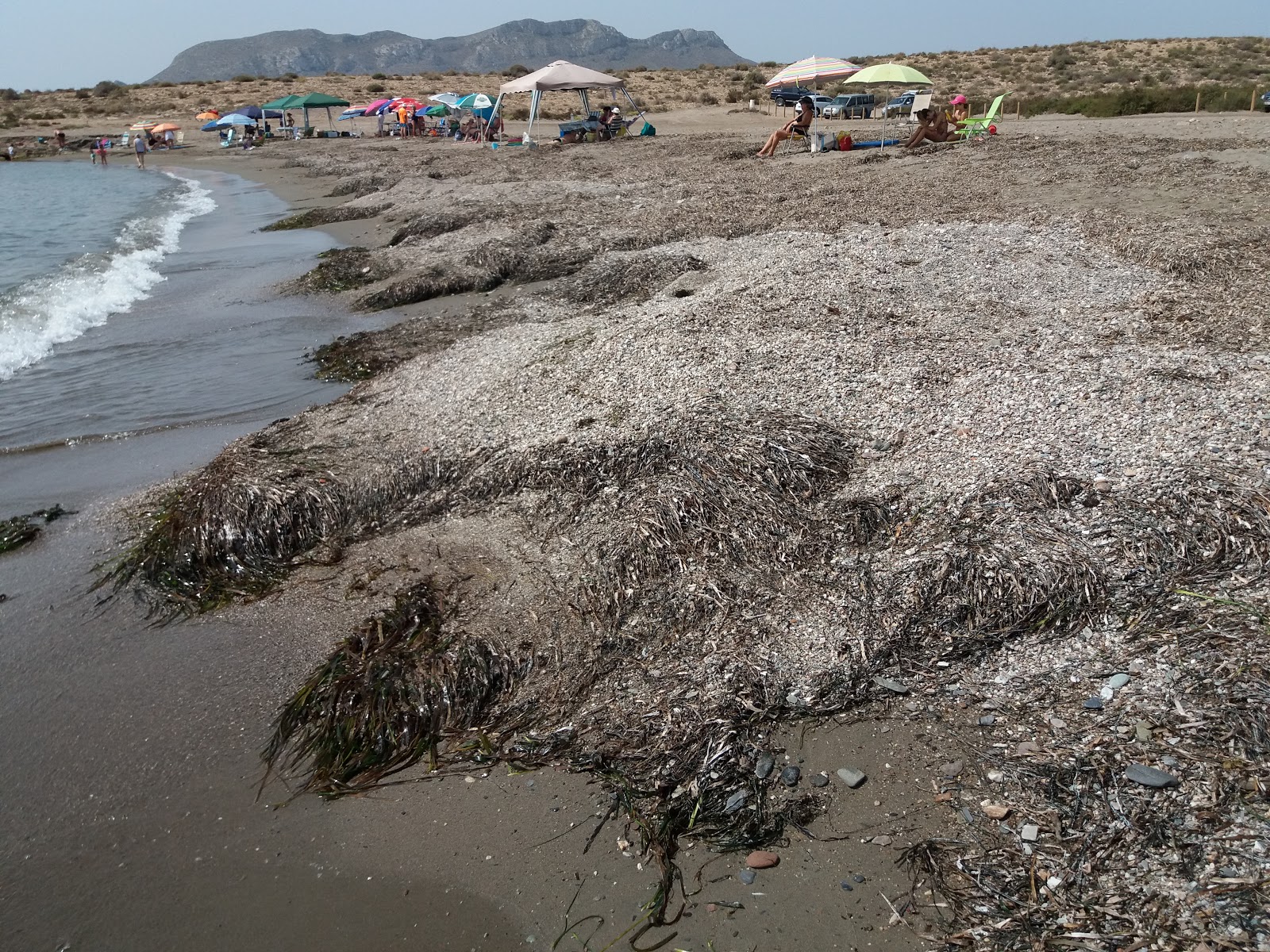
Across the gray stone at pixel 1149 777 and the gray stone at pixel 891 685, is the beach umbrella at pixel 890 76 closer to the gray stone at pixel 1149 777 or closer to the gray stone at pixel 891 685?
the gray stone at pixel 891 685

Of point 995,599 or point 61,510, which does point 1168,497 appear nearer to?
point 995,599

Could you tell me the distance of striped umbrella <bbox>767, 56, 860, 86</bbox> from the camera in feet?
74.7

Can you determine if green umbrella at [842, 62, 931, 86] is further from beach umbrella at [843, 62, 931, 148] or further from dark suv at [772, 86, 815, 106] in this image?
dark suv at [772, 86, 815, 106]

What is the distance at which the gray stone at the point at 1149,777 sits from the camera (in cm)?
312

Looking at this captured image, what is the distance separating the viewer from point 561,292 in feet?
35.9

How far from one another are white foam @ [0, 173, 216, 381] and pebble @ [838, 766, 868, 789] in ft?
34.6

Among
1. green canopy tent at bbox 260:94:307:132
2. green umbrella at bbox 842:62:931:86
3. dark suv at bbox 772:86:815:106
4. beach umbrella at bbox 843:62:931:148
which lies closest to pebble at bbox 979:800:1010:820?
beach umbrella at bbox 843:62:931:148

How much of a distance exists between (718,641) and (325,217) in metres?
18.3

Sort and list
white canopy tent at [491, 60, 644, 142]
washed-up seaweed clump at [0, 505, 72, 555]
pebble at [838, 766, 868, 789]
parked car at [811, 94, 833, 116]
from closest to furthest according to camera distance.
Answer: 1. pebble at [838, 766, 868, 789]
2. washed-up seaweed clump at [0, 505, 72, 555]
3. white canopy tent at [491, 60, 644, 142]
4. parked car at [811, 94, 833, 116]

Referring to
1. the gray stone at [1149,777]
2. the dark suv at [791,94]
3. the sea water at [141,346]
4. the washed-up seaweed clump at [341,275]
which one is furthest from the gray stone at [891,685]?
the dark suv at [791,94]

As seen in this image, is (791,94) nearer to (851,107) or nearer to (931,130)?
(851,107)

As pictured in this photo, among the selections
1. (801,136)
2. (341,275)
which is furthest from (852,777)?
(801,136)

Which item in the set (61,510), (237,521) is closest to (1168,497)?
(237,521)

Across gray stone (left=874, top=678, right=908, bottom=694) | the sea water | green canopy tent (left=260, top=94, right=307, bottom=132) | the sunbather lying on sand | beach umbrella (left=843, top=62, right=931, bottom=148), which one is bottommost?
gray stone (left=874, top=678, right=908, bottom=694)
